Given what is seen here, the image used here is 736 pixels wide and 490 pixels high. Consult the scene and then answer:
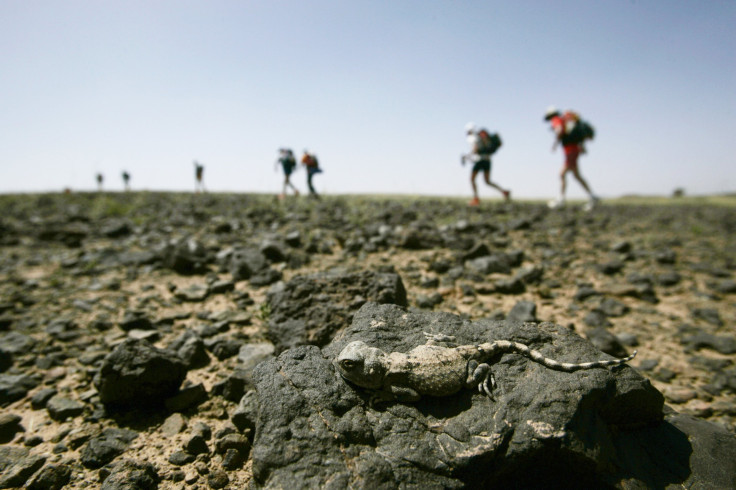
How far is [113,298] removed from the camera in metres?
6.30

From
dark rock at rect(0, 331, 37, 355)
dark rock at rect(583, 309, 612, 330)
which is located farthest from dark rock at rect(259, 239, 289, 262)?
dark rock at rect(583, 309, 612, 330)

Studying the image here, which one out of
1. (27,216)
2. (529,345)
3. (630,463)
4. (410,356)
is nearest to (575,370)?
(529,345)

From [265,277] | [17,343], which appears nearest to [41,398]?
[17,343]

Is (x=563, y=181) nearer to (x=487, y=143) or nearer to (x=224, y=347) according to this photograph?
(x=487, y=143)

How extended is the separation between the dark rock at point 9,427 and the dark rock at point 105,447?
0.82 metres

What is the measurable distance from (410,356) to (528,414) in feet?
2.64

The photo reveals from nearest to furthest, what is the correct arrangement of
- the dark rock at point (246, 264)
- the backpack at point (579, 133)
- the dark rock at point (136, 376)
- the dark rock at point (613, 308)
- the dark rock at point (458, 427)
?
the dark rock at point (458, 427), the dark rock at point (136, 376), the dark rock at point (613, 308), the dark rock at point (246, 264), the backpack at point (579, 133)

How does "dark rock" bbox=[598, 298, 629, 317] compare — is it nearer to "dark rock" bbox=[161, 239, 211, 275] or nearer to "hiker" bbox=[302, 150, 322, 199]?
"dark rock" bbox=[161, 239, 211, 275]

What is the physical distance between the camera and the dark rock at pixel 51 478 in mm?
2662

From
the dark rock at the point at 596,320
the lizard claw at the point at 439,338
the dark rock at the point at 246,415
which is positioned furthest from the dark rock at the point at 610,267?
the dark rock at the point at 246,415

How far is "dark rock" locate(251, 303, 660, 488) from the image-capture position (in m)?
2.16

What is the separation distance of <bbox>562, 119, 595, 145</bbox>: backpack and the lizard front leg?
1351 cm

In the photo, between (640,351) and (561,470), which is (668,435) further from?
(640,351)

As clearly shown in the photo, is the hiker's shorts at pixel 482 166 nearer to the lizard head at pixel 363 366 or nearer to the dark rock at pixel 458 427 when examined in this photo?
the dark rock at pixel 458 427
